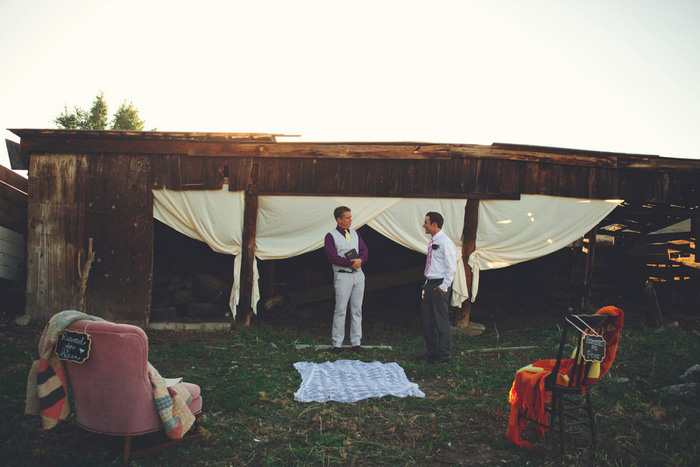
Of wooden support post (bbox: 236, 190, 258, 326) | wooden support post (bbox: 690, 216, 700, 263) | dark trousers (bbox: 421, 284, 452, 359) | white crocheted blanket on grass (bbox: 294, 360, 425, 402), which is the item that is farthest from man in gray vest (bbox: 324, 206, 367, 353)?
wooden support post (bbox: 690, 216, 700, 263)

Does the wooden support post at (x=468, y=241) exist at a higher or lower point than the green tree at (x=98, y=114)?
lower

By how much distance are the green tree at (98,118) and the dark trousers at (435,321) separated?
32265mm

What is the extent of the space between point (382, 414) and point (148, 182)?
216 inches

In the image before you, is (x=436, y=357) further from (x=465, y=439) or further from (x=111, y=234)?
(x=111, y=234)

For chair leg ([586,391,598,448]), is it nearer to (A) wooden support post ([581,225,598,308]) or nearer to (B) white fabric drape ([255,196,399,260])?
(B) white fabric drape ([255,196,399,260])

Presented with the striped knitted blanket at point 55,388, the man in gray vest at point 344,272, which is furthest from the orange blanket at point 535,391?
the man in gray vest at point 344,272

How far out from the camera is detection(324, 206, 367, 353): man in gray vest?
→ 6793 millimetres

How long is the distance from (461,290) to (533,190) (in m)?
2.10

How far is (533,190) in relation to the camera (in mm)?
8430

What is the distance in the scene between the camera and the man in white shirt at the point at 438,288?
6.34 meters

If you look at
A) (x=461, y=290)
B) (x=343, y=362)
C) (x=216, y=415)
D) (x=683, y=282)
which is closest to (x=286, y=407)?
(x=216, y=415)

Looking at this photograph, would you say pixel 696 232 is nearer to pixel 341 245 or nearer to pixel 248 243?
pixel 341 245

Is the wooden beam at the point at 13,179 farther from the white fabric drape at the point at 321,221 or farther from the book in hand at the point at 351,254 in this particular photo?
the book in hand at the point at 351,254

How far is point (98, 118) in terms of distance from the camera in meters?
33.7
